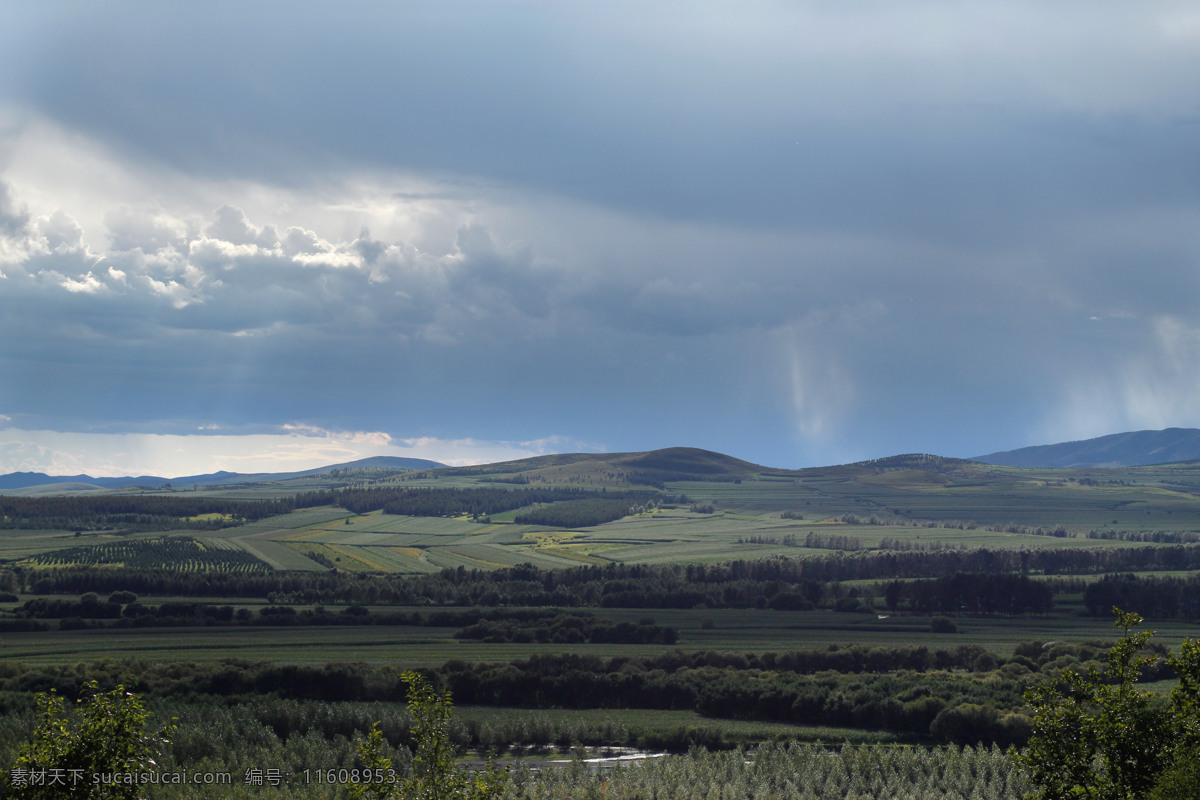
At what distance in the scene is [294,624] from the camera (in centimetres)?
13288

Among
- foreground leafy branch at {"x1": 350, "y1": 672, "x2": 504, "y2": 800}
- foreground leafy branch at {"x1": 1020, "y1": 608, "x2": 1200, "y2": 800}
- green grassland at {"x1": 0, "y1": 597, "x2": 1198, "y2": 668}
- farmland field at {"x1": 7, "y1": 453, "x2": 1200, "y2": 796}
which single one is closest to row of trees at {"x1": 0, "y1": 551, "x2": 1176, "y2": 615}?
farmland field at {"x1": 7, "y1": 453, "x2": 1200, "y2": 796}

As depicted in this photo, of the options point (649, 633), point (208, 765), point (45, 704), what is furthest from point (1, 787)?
point (649, 633)

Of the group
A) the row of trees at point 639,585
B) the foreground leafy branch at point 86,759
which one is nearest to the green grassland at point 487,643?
the row of trees at point 639,585

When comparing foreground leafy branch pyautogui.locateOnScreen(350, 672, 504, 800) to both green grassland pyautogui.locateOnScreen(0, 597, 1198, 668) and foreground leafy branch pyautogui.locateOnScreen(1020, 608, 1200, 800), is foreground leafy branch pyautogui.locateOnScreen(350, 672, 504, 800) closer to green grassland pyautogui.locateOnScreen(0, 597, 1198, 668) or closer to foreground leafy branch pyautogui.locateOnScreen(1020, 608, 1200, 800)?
foreground leafy branch pyautogui.locateOnScreen(1020, 608, 1200, 800)

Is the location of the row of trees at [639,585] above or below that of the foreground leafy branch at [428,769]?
below

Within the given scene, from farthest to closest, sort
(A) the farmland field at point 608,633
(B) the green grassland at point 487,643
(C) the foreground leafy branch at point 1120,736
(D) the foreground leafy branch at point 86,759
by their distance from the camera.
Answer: (B) the green grassland at point 487,643, (A) the farmland field at point 608,633, (C) the foreground leafy branch at point 1120,736, (D) the foreground leafy branch at point 86,759

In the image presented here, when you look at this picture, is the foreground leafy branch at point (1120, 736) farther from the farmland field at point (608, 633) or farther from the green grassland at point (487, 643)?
the green grassland at point (487, 643)

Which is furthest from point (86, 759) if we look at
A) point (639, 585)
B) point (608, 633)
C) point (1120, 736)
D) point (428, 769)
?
point (639, 585)

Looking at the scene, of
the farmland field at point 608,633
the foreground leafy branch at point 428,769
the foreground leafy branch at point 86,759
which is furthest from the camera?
the farmland field at point 608,633

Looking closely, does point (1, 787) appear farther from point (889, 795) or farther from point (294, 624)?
point (294, 624)

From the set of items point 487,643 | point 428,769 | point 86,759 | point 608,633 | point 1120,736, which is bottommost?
point 487,643

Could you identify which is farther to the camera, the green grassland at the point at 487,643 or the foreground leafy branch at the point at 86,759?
the green grassland at the point at 487,643

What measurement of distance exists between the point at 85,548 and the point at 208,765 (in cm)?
15586

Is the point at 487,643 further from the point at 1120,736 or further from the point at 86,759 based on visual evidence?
the point at 1120,736
